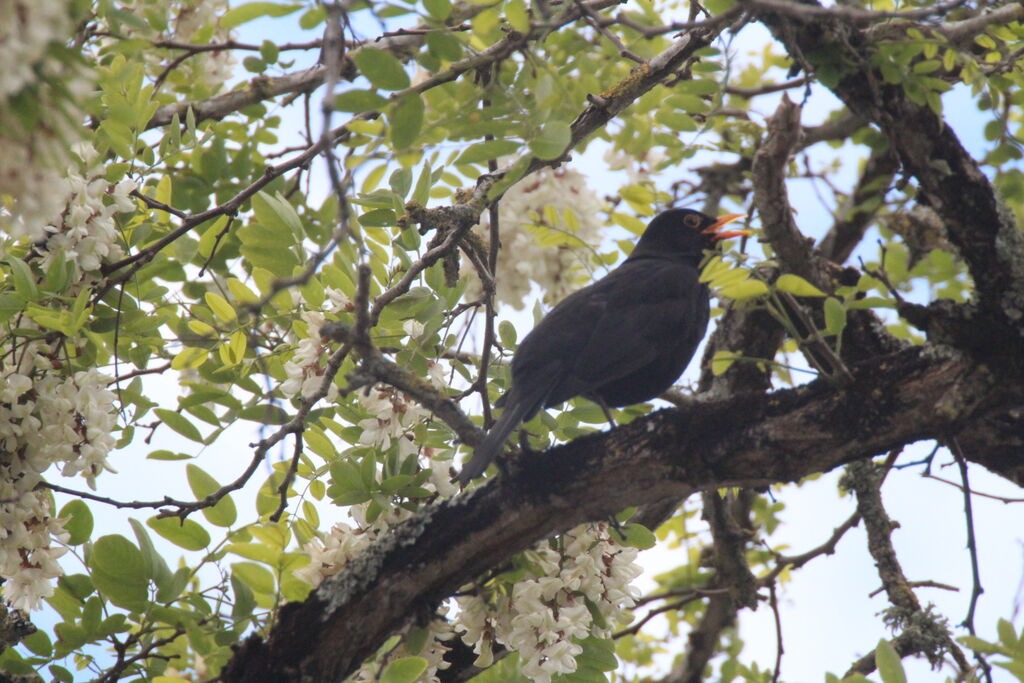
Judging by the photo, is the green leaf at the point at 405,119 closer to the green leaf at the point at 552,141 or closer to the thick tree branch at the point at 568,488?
the green leaf at the point at 552,141

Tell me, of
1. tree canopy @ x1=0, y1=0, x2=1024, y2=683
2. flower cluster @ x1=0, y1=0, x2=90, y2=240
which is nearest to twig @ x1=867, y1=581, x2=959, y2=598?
tree canopy @ x1=0, y1=0, x2=1024, y2=683

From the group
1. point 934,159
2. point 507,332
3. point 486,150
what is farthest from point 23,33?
point 934,159

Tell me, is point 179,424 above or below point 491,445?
above

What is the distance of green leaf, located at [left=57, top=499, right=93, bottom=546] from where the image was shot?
11.2ft

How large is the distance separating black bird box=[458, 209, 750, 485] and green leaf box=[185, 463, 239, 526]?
3.54 feet

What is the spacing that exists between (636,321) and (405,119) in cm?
190

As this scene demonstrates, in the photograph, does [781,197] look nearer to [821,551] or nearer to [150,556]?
[821,551]

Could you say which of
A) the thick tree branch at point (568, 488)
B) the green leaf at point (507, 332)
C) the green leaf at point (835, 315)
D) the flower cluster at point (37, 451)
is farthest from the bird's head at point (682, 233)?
the flower cluster at point (37, 451)

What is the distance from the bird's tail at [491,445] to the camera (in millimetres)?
2932

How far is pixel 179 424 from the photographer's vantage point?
136 inches

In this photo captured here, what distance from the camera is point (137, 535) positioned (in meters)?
3.10

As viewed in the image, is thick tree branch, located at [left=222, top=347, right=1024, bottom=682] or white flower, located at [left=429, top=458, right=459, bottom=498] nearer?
thick tree branch, located at [left=222, top=347, right=1024, bottom=682]

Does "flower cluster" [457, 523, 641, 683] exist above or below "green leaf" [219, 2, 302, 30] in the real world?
below

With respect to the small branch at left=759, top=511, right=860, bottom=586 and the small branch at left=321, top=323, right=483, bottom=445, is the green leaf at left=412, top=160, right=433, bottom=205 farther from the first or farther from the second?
the small branch at left=759, top=511, right=860, bottom=586
